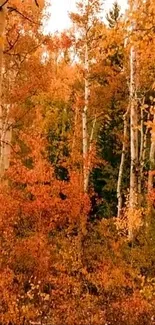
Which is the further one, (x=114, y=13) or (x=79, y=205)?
(x=114, y=13)

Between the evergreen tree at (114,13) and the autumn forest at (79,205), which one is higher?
the evergreen tree at (114,13)

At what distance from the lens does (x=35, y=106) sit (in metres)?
23.8

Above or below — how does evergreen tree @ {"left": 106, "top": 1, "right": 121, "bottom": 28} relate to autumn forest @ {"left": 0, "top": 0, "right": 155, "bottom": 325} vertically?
above

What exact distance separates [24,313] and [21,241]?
304 centimetres

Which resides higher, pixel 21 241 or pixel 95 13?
pixel 95 13

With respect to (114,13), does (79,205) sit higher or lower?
lower

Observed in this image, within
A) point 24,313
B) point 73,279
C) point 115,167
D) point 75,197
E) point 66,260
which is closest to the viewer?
point 24,313

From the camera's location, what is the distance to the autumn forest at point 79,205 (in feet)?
35.2

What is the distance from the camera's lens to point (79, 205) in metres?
15.1

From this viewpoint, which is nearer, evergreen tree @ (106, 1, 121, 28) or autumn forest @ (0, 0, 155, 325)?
autumn forest @ (0, 0, 155, 325)

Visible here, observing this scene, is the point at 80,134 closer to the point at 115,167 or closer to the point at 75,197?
the point at 115,167

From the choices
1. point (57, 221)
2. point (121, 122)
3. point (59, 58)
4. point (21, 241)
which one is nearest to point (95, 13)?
point (121, 122)

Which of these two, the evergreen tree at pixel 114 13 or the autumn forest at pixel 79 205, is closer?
the autumn forest at pixel 79 205

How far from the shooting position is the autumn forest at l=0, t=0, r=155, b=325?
10719 millimetres
